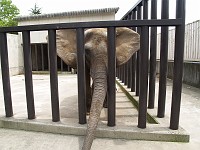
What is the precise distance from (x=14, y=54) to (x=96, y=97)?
9.46 m

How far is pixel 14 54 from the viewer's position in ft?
33.9

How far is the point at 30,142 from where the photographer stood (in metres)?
1.97

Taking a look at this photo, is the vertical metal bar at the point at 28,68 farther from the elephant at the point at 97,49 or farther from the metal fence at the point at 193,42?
the metal fence at the point at 193,42

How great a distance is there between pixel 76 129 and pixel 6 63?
115 centimetres

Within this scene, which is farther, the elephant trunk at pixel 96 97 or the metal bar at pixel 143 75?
the metal bar at pixel 143 75

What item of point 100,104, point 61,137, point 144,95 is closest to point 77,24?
point 100,104

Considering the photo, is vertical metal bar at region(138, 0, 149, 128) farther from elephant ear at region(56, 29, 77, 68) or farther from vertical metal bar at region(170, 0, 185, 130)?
elephant ear at region(56, 29, 77, 68)

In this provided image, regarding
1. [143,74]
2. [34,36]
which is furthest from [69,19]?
[143,74]

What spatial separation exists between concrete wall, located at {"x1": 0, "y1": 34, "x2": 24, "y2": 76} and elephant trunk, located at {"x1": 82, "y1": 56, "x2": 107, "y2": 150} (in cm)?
881

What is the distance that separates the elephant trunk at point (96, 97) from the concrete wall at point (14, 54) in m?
8.81

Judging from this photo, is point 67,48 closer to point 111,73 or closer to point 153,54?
point 111,73

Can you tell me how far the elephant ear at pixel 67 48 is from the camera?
2355mm

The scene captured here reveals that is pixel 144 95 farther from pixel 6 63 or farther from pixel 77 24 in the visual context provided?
pixel 6 63

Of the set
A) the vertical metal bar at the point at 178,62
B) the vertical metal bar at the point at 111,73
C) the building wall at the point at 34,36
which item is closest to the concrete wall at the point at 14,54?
the building wall at the point at 34,36
